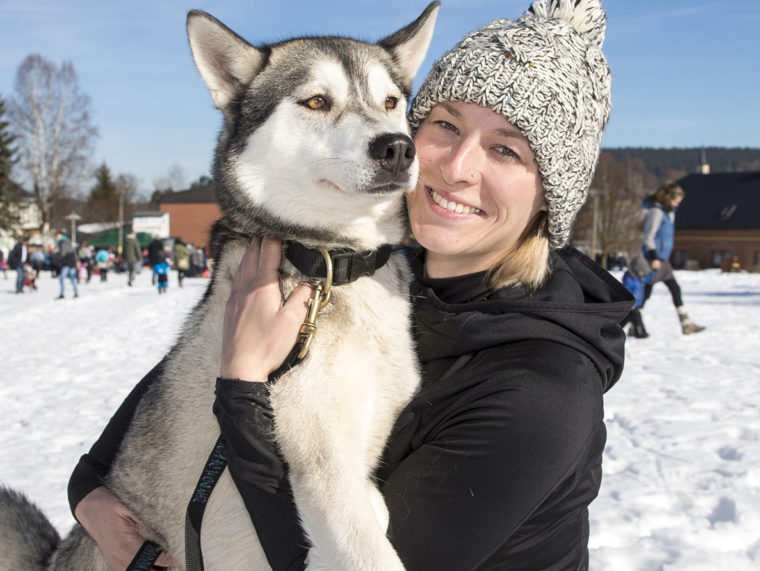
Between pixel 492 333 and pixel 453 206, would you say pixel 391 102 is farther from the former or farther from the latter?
pixel 492 333

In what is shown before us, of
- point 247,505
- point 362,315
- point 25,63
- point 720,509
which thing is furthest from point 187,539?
point 25,63

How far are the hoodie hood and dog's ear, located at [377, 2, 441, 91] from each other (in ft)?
3.40

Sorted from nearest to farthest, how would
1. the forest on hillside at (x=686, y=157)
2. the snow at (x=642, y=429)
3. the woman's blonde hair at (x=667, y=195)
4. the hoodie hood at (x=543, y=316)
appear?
the hoodie hood at (x=543, y=316) < the snow at (x=642, y=429) < the woman's blonde hair at (x=667, y=195) < the forest on hillside at (x=686, y=157)

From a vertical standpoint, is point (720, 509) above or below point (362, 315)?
below

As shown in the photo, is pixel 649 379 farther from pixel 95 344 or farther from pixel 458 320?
pixel 95 344

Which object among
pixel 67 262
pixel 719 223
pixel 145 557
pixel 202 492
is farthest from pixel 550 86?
pixel 719 223

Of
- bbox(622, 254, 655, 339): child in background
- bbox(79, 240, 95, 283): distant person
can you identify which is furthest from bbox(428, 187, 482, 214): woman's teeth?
bbox(79, 240, 95, 283): distant person

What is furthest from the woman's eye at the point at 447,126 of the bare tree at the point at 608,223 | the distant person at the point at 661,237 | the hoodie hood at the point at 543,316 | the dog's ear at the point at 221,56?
the bare tree at the point at 608,223

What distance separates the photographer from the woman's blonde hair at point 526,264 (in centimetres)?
202

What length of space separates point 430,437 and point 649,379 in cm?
566

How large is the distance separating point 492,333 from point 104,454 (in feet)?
5.01

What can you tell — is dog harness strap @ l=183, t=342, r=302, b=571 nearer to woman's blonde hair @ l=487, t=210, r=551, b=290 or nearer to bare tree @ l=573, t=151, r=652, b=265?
woman's blonde hair @ l=487, t=210, r=551, b=290

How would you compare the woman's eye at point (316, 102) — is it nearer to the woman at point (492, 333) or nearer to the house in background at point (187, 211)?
the woman at point (492, 333)

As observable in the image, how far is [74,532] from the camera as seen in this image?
2.30m
